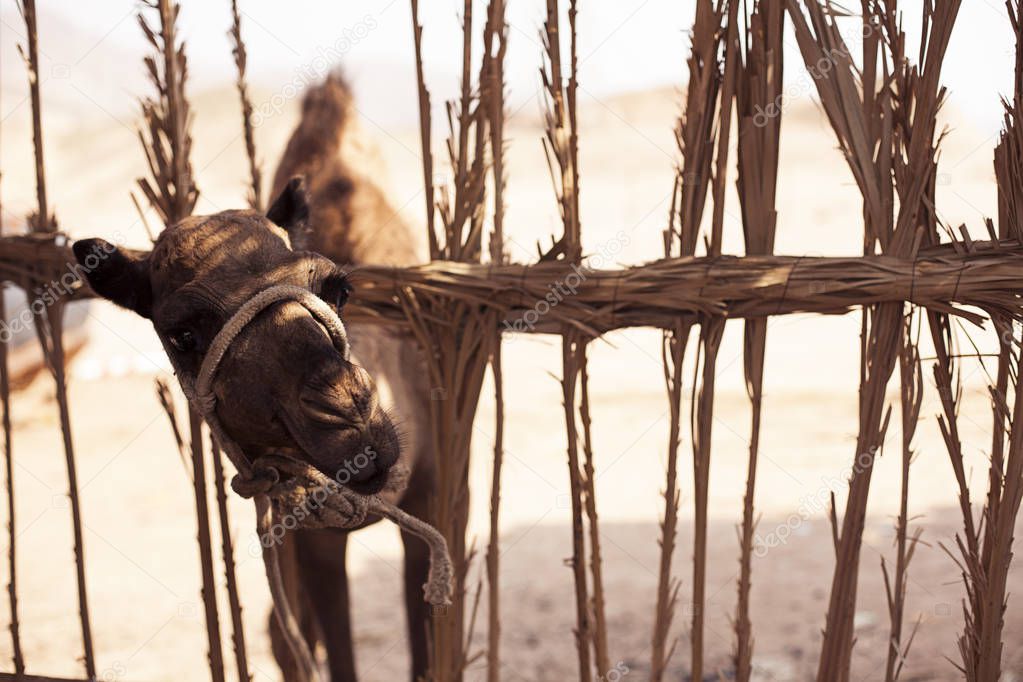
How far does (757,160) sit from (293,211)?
1166 mm

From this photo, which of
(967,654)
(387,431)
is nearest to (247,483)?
(387,431)

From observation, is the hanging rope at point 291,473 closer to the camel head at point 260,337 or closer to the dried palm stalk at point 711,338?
the camel head at point 260,337

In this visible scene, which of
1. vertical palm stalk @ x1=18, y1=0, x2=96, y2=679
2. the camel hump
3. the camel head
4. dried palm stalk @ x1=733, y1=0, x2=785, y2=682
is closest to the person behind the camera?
the camel head

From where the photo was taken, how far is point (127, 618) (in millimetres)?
5023

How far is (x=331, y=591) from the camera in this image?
3.40 meters

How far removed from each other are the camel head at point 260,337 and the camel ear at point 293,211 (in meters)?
0.26

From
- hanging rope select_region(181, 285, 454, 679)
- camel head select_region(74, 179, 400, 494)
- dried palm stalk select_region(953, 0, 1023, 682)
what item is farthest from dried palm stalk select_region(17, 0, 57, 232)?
dried palm stalk select_region(953, 0, 1023, 682)

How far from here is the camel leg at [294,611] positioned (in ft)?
9.59

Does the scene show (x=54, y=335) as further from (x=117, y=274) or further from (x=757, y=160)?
(x=757, y=160)

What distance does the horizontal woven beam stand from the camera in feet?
7.22

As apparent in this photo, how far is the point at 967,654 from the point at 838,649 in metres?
0.31

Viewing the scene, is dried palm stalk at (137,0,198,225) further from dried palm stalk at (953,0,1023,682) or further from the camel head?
dried palm stalk at (953,0,1023,682)

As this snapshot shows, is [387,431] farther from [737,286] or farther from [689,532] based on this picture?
[689,532]

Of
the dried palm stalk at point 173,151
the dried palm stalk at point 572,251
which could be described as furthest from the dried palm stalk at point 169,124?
the dried palm stalk at point 572,251
